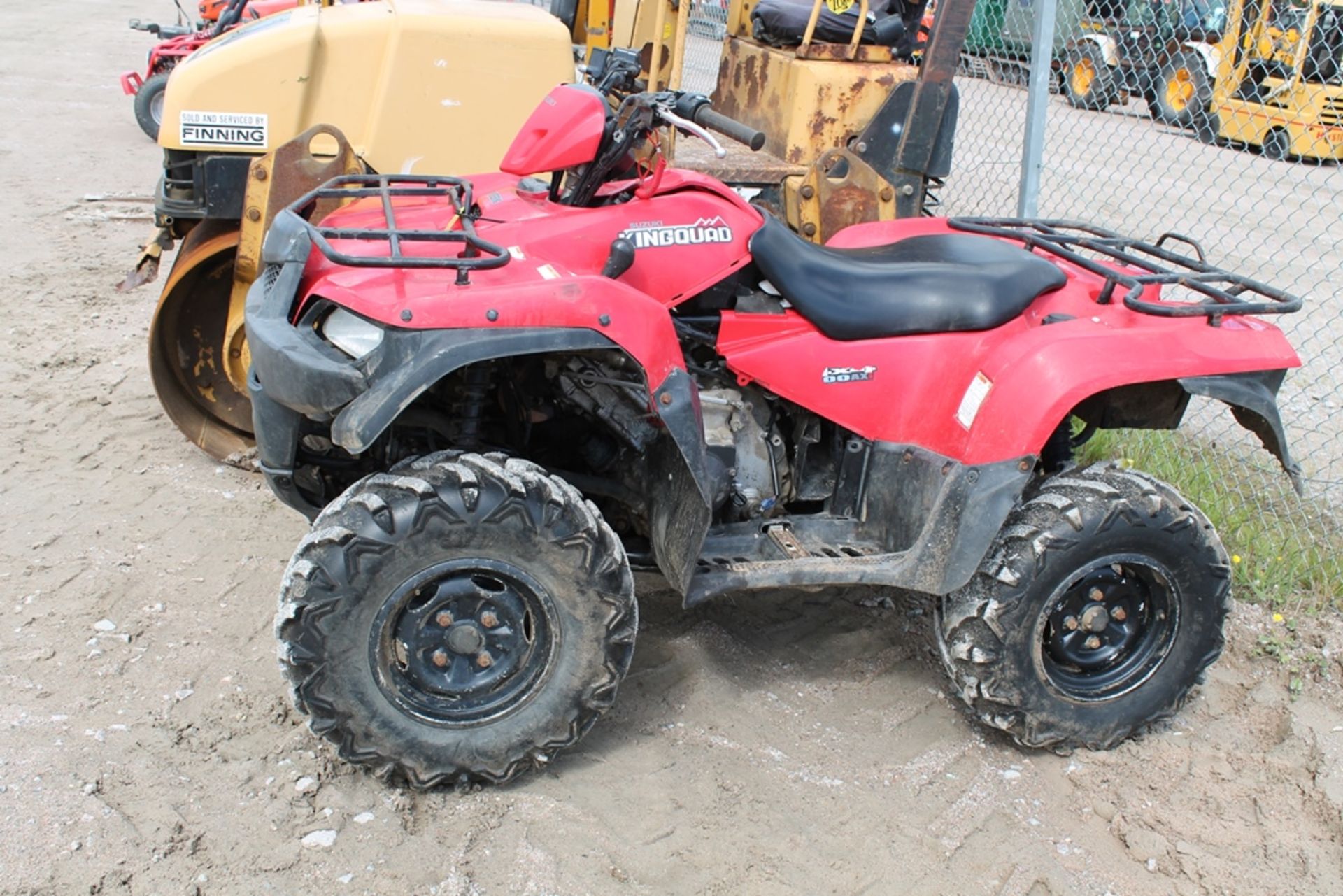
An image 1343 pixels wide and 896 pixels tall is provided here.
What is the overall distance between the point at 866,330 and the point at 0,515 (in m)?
3.15

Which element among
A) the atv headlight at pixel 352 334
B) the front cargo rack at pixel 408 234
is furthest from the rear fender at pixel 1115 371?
the atv headlight at pixel 352 334

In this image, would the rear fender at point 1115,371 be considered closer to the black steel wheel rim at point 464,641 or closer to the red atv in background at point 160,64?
the black steel wheel rim at point 464,641

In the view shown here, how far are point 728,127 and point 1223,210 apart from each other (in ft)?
30.8

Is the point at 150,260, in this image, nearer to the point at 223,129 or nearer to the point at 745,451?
the point at 223,129

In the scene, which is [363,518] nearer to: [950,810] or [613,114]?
[613,114]

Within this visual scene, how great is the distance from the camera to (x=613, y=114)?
3314 millimetres

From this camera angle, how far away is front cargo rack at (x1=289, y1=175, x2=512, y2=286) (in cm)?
294

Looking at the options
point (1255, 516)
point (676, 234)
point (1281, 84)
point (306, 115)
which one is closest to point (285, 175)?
point (306, 115)

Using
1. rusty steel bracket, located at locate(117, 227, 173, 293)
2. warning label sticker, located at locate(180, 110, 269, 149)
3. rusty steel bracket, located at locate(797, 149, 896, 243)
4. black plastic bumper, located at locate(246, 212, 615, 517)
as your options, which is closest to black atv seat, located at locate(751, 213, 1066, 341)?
black plastic bumper, located at locate(246, 212, 615, 517)

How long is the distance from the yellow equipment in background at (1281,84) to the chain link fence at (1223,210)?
5 centimetres

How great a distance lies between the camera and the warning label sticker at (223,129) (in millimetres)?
4586

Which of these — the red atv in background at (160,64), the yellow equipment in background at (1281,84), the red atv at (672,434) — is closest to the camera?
the red atv at (672,434)

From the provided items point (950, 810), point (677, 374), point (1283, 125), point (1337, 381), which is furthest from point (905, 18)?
point (1283, 125)

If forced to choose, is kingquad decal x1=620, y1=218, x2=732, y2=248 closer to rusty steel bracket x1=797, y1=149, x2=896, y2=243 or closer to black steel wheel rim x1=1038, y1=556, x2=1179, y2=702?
black steel wheel rim x1=1038, y1=556, x2=1179, y2=702
